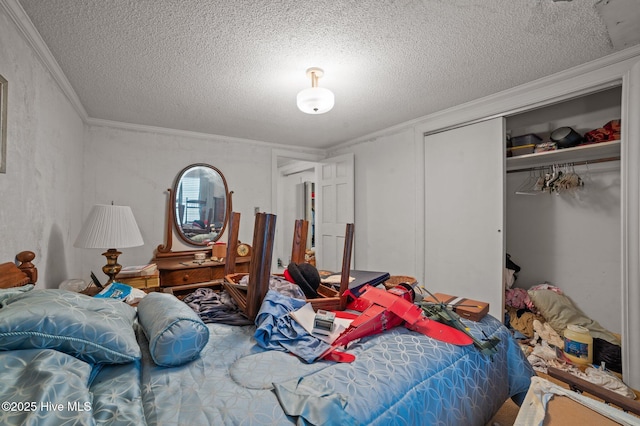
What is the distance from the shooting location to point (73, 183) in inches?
102

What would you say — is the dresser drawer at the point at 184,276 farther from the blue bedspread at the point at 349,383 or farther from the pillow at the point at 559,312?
the pillow at the point at 559,312

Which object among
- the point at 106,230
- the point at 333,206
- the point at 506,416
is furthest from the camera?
the point at 333,206

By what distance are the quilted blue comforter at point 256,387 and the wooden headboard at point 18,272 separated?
2.45ft

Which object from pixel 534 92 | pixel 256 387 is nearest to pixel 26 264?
pixel 256 387

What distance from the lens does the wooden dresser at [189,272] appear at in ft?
9.77

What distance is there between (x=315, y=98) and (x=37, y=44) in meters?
1.70

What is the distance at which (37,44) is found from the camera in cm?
166

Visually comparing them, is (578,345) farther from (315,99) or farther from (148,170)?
(148,170)

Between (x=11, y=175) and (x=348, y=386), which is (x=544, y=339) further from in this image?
(x=11, y=175)

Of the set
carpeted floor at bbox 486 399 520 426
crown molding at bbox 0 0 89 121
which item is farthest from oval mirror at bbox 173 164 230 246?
carpeted floor at bbox 486 399 520 426

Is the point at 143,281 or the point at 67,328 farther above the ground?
the point at 67,328

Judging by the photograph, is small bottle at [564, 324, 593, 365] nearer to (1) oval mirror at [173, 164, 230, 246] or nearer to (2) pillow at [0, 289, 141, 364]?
(2) pillow at [0, 289, 141, 364]

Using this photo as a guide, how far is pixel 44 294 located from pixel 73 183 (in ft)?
7.38

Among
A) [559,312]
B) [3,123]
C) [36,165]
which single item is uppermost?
[3,123]
